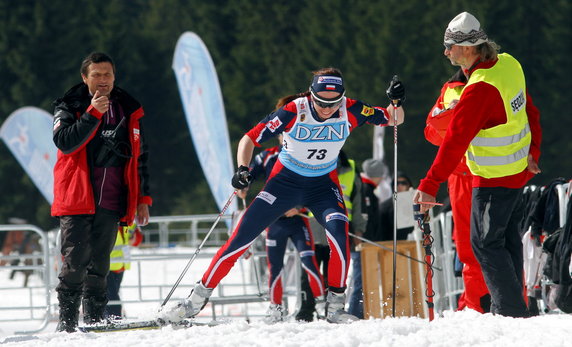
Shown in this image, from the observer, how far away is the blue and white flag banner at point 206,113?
14.9m

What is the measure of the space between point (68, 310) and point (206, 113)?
371 inches

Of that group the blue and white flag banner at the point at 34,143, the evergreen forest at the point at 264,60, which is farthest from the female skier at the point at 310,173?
the evergreen forest at the point at 264,60

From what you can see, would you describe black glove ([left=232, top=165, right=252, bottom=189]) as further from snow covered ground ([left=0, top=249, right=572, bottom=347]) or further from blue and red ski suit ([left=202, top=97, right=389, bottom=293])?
snow covered ground ([left=0, top=249, right=572, bottom=347])

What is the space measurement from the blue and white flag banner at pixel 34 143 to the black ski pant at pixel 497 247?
1262cm

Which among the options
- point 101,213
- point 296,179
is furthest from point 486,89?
point 101,213

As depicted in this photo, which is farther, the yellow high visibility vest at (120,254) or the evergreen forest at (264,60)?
the evergreen forest at (264,60)

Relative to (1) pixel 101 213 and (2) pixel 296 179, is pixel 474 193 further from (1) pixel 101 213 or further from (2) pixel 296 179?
(1) pixel 101 213

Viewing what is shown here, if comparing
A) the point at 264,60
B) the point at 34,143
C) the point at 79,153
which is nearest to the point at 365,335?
the point at 79,153

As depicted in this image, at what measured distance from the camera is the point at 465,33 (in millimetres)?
5574

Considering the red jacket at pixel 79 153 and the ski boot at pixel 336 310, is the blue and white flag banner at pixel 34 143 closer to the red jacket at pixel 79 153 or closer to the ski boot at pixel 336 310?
the red jacket at pixel 79 153

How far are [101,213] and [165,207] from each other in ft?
125

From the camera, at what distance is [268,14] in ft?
150

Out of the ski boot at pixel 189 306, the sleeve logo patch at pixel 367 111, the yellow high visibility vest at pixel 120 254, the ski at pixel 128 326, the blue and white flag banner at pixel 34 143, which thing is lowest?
the ski at pixel 128 326

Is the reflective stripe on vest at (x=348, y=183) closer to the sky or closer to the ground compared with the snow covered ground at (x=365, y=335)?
closer to the sky
